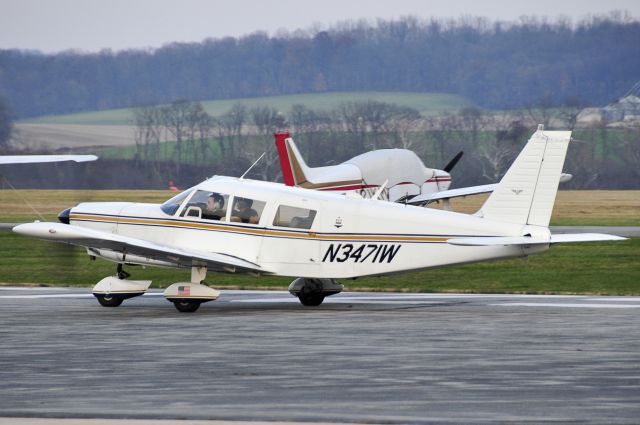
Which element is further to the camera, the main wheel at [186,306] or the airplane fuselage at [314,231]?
the main wheel at [186,306]

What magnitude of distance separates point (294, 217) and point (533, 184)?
3909 mm

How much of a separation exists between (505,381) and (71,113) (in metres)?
120

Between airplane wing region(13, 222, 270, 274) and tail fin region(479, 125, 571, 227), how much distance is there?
4.03 meters

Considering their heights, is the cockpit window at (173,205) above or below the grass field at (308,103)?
above

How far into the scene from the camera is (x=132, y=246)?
19828 mm

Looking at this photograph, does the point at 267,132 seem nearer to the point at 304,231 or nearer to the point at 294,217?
the point at 294,217

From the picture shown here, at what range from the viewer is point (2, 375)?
518 inches

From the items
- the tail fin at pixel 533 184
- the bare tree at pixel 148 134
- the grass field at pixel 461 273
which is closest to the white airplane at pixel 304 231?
the tail fin at pixel 533 184

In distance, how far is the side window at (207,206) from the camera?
820 inches

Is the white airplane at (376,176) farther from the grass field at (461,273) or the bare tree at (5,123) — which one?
the bare tree at (5,123)

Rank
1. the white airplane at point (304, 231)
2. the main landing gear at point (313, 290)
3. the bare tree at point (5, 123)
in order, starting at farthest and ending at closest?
the bare tree at point (5, 123)
the main landing gear at point (313, 290)
the white airplane at point (304, 231)

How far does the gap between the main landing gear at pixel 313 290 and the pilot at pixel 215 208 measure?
1.95 m

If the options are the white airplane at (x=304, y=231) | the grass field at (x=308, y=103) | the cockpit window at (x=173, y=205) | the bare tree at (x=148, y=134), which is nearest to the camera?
the white airplane at (x=304, y=231)

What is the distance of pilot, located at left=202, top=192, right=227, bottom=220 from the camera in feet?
68.3
